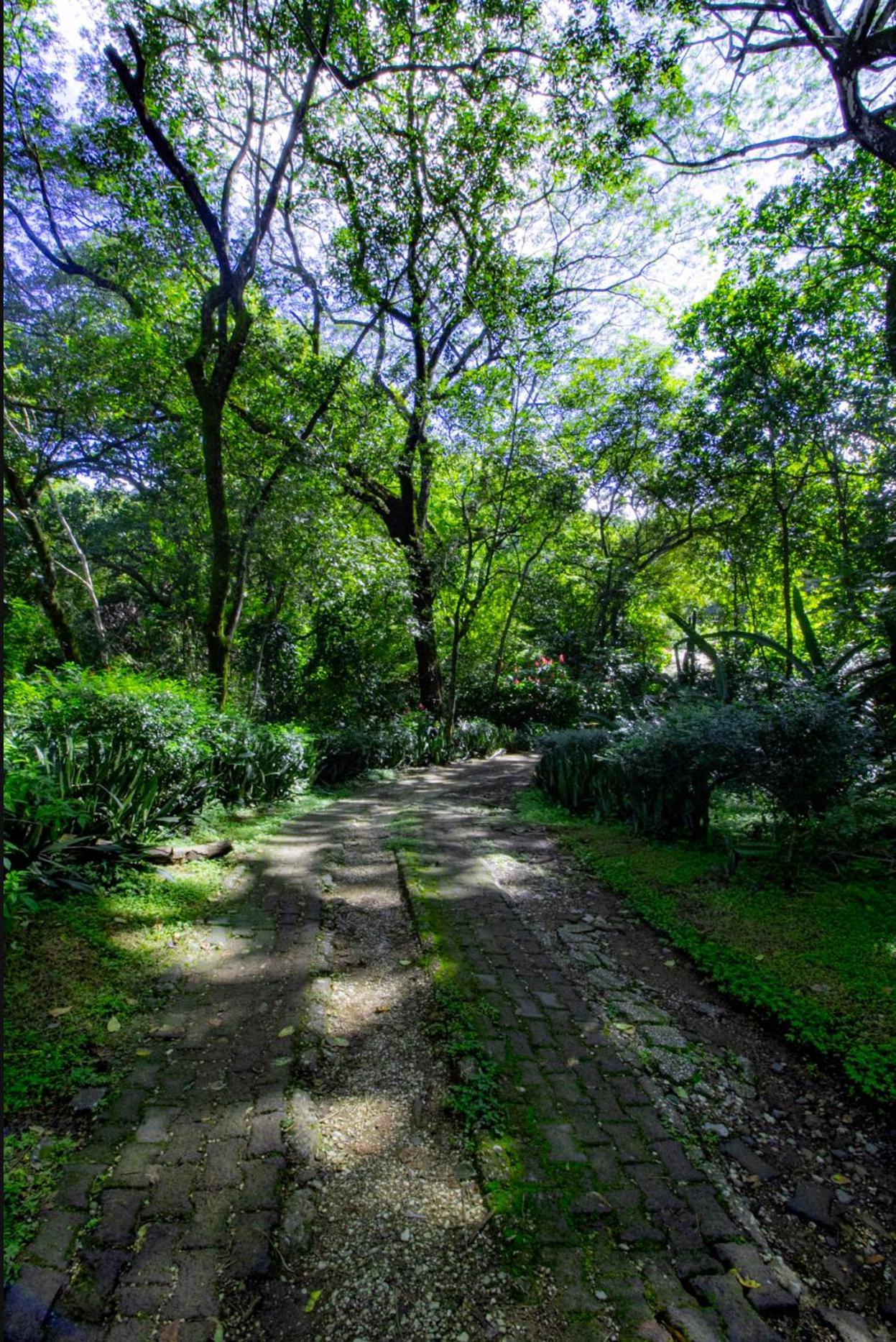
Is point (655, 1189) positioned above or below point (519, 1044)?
below

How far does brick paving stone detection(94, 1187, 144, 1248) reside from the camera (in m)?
1.83

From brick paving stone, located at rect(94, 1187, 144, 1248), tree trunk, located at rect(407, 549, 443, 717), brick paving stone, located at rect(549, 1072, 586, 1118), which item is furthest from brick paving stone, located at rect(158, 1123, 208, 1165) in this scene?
tree trunk, located at rect(407, 549, 443, 717)

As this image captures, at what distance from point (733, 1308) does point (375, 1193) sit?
1.06 m

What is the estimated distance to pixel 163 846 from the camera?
179 inches

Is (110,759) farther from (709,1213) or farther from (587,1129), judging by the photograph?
(709,1213)

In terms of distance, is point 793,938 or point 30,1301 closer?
point 30,1301

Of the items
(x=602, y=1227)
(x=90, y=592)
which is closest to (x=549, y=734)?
(x=602, y=1227)

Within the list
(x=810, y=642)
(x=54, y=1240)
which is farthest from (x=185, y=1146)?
(x=810, y=642)

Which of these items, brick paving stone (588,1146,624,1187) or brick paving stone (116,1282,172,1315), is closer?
brick paving stone (116,1282,172,1315)

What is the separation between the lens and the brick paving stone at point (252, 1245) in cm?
178

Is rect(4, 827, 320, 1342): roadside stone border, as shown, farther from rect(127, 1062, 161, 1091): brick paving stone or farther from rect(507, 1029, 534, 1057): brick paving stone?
rect(507, 1029, 534, 1057): brick paving stone

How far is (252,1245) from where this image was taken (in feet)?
6.04

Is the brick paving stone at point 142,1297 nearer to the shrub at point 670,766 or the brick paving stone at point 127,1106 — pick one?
the brick paving stone at point 127,1106

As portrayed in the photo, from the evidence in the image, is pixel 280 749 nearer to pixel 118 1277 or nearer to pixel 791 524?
pixel 118 1277
